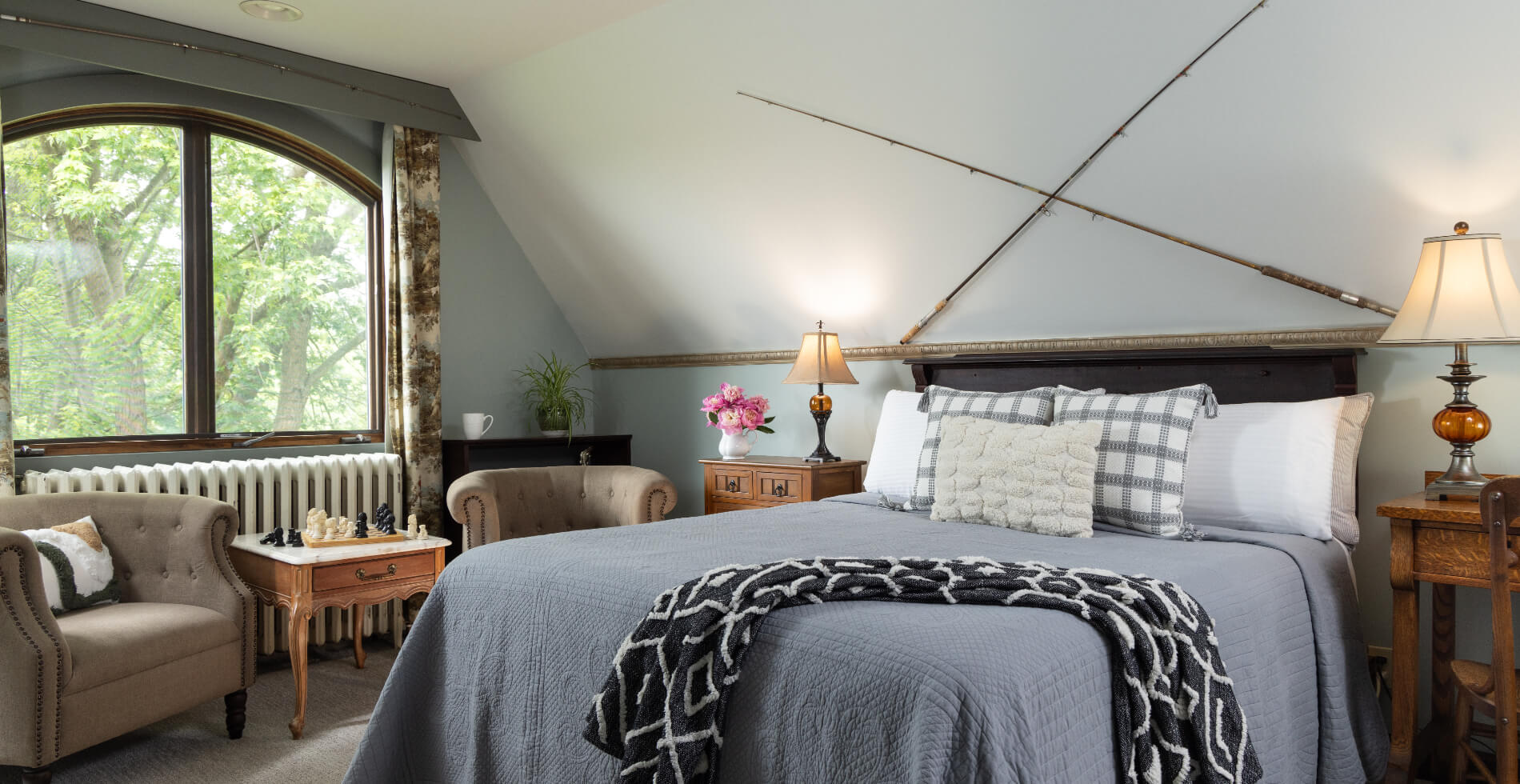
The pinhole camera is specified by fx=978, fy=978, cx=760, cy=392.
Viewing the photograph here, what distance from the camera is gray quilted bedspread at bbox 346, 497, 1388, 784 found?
1.48 meters

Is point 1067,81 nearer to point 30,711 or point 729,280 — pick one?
point 729,280

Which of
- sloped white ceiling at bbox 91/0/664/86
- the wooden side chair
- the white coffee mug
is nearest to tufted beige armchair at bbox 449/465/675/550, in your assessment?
the white coffee mug

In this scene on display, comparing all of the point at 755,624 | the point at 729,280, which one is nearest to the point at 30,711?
the point at 755,624

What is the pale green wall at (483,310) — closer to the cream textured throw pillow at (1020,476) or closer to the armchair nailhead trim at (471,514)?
the armchair nailhead trim at (471,514)

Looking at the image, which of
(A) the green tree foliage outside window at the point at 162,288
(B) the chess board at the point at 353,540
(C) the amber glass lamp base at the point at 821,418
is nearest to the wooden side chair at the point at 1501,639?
(C) the amber glass lamp base at the point at 821,418

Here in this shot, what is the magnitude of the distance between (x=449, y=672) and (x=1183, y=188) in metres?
2.51

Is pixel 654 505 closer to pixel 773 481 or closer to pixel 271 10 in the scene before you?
pixel 773 481

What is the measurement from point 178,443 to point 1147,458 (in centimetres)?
364

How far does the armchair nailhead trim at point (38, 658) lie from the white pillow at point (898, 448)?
236 centimetres

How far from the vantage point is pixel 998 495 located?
269 centimetres

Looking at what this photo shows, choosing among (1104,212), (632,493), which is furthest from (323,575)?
(1104,212)

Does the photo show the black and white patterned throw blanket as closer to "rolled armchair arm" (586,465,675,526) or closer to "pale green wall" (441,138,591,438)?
"rolled armchair arm" (586,465,675,526)

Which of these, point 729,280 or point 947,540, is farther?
point 729,280

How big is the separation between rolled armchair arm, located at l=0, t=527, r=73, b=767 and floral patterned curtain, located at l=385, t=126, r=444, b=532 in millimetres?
1938
